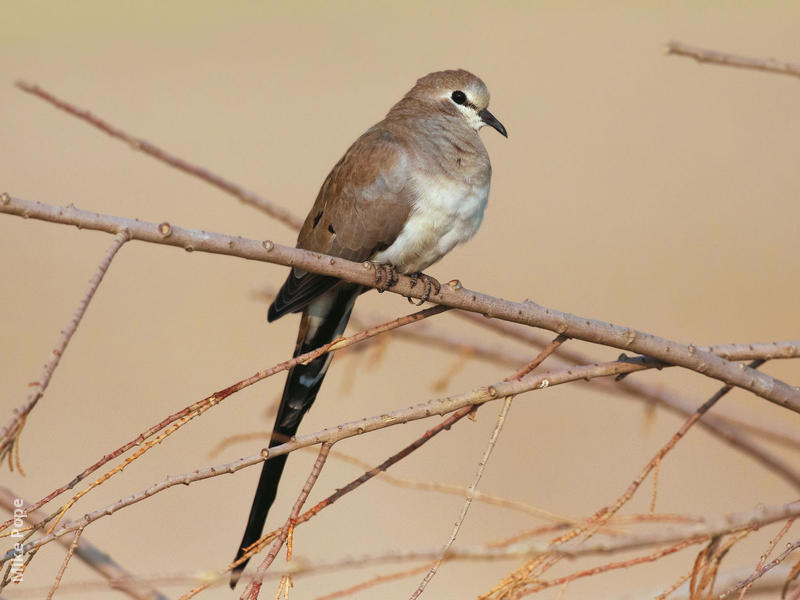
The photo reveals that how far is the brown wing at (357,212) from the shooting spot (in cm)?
329

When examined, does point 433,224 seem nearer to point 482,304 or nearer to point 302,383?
point 302,383

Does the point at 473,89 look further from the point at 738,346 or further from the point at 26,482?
the point at 26,482

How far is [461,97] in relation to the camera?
4.03 metres

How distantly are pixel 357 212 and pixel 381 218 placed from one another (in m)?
0.11

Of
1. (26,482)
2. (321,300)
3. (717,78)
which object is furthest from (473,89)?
(717,78)

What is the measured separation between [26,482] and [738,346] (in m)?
4.99

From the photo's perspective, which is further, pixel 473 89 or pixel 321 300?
pixel 473 89

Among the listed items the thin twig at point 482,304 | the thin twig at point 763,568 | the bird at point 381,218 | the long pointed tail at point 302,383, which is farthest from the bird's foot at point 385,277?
the thin twig at point 763,568

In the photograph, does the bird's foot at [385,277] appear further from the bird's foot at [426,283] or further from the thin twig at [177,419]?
the thin twig at [177,419]

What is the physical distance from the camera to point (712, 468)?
20.5 ft

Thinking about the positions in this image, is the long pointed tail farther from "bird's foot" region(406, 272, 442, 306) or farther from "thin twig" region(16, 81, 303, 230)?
"thin twig" region(16, 81, 303, 230)

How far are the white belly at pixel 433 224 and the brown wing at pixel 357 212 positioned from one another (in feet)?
0.13

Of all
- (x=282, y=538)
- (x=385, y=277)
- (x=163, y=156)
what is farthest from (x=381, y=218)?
(x=282, y=538)

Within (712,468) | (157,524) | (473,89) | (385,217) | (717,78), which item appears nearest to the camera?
(385,217)
